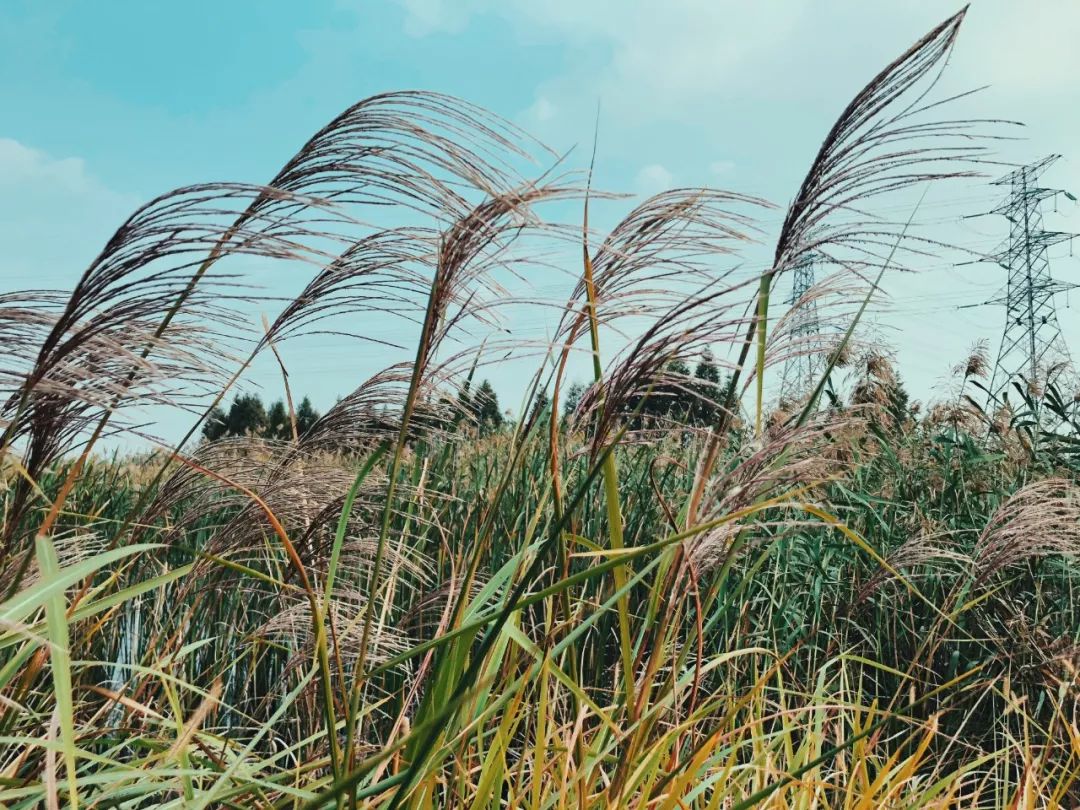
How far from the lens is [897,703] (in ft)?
12.5

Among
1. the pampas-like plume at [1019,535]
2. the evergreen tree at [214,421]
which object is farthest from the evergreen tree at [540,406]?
the pampas-like plume at [1019,535]

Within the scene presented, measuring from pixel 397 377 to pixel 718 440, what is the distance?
1.01 m

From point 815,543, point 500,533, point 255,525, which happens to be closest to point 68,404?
point 255,525

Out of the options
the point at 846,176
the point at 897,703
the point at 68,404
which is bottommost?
the point at 897,703

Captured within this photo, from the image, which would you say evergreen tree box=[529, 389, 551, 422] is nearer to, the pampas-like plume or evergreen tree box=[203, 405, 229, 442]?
evergreen tree box=[203, 405, 229, 442]

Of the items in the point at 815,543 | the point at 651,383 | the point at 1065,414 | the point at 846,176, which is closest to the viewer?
the point at 651,383

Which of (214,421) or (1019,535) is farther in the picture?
(214,421)

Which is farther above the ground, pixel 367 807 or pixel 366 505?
pixel 366 505

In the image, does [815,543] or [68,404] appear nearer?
[68,404]

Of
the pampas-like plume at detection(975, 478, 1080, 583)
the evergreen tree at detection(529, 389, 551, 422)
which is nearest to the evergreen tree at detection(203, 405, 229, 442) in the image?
the evergreen tree at detection(529, 389, 551, 422)

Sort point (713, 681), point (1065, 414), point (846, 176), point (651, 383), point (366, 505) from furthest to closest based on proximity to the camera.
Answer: point (1065, 414) → point (713, 681) → point (366, 505) → point (846, 176) → point (651, 383)

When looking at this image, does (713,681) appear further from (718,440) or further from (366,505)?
(718,440)

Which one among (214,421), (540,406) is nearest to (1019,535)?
(540,406)

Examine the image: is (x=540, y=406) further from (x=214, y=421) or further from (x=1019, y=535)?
(x=214, y=421)
